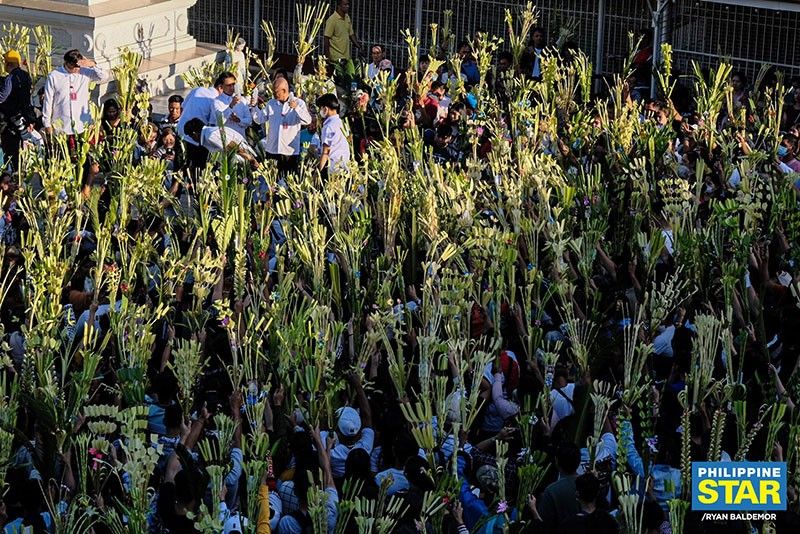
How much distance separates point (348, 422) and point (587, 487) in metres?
1.53

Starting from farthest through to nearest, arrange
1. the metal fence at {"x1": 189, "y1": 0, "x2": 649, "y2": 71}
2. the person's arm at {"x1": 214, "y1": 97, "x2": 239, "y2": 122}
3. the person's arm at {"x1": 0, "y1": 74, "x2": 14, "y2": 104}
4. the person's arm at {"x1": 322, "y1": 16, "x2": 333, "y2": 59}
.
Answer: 1. the metal fence at {"x1": 189, "y1": 0, "x2": 649, "y2": 71}
2. the person's arm at {"x1": 322, "y1": 16, "x2": 333, "y2": 59}
3. the person's arm at {"x1": 0, "y1": 74, "x2": 14, "y2": 104}
4. the person's arm at {"x1": 214, "y1": 97, "x2": 239, "y2": 122}

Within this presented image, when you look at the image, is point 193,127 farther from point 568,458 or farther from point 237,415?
point 568,458

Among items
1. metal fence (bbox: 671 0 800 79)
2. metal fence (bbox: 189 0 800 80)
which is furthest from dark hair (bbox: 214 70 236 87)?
metal fence (bbox: 671 0 800 79)

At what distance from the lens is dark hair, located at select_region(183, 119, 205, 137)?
488 inches

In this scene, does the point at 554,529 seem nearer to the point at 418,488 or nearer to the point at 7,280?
the point at 418,488

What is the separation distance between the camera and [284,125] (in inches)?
493

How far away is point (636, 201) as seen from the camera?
1048 cm

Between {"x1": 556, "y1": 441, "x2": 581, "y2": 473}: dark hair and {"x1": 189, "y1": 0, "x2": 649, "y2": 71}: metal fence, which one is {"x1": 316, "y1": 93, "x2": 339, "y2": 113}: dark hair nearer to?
{"x1": 189, "y1": 0, "x2": 649, "y2": 71}: metal fence

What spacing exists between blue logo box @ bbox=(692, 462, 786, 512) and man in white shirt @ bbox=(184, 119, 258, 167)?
546 cm

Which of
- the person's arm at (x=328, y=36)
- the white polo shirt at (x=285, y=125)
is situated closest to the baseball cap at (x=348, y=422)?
the white polo shirt at (x=285, y=125)

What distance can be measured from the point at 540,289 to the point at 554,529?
105 inches

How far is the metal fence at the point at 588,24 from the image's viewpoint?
51.0 feet

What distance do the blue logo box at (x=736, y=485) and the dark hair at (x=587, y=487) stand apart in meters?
0.47

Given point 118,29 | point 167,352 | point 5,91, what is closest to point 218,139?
point 5,91
